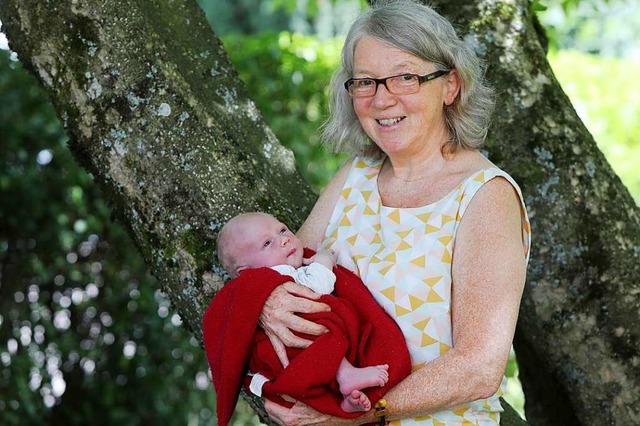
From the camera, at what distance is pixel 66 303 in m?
6.00

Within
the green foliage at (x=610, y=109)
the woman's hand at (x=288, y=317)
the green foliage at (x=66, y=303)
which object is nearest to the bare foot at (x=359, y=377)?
the woman's hand at (x=288, y=317)

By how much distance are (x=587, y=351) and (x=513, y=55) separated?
105cm

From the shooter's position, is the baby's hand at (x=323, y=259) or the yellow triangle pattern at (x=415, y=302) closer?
the yellow triangle pattern at (x=415, y=302)

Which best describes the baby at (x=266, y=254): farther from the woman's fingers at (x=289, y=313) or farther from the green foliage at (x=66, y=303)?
the green foliage at (x=66, y=303)

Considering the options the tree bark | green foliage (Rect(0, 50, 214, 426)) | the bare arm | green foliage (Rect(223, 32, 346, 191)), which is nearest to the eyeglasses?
the bare arm

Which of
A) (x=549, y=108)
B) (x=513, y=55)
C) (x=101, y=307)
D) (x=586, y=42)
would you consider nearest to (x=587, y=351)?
(x=549, y=108)

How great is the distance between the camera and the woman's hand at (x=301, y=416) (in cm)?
248

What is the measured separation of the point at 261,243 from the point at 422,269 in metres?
0.44

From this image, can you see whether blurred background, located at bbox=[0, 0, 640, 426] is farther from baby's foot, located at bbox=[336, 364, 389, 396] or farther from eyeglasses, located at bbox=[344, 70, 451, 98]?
baby's foot, located at bbox=[336, 364, 389, 396]

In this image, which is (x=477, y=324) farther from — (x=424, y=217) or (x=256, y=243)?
(x=256, y=243)

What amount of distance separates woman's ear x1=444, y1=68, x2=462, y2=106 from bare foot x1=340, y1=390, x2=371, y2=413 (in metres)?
0.90

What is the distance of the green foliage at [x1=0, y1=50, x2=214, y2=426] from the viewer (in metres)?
5.76

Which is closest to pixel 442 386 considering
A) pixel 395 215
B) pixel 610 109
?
pixel 395 215

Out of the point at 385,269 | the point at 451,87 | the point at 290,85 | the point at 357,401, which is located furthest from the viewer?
the point at 290,85
